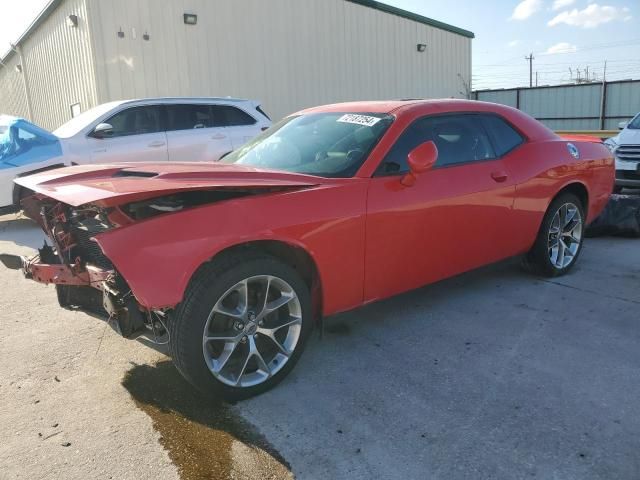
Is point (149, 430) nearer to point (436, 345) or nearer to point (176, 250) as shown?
point (176, 250)

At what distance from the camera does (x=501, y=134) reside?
4406 mm

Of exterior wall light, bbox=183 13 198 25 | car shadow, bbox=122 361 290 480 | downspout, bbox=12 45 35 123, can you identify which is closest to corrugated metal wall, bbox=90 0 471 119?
exterior wall light, bbox=183 13 198 25

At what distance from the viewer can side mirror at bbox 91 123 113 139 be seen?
798 cm

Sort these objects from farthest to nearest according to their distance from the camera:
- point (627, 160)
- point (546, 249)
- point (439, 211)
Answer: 1. point (627, 160)
2. point (546, 249)
3. point (439, 211)

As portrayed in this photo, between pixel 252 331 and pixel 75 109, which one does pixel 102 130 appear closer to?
pixel 75 109

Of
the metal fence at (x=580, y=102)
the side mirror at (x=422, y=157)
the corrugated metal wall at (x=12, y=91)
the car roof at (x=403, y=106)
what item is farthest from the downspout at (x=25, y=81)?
the side mirror at (x=422, y=157)

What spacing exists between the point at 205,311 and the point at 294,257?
67 centimetres

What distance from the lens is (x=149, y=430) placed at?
2.70m

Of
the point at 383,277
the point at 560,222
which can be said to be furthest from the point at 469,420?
the point at 560,222

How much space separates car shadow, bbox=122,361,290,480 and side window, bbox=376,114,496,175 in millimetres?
1714

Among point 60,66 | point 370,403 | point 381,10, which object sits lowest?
point 370,403

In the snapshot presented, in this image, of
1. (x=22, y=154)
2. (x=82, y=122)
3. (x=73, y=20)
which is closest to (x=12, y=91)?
(x=73, y=20)

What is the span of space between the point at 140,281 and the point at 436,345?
1.99m

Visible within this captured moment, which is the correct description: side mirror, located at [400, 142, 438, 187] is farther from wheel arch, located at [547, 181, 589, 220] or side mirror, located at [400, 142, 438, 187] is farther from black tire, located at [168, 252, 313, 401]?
wheel arch, located at [547, 181, 589, 220]
